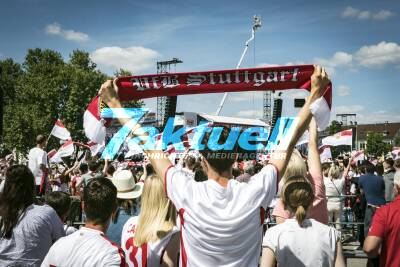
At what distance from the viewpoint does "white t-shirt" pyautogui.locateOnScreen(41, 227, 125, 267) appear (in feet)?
8.57

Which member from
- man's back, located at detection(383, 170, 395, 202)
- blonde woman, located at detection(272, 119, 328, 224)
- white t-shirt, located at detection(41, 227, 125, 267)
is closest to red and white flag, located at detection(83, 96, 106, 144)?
white t-shirt, located at detection(41, 227, 125, 267)

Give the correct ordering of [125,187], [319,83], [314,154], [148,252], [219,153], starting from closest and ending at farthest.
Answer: [219,153], [319,83], [148,252], [314,154], [125,187]

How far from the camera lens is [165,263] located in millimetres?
3352

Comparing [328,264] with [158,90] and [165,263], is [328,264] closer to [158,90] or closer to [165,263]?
[165,263]

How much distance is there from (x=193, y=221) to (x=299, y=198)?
107 centimetres

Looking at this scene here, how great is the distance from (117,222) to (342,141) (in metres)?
12.5

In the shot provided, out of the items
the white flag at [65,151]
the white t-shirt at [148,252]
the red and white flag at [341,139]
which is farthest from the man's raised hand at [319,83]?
the red and white flag at [341,139]

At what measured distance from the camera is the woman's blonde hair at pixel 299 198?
330 cm

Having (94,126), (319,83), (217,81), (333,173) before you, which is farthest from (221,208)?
(333,173)

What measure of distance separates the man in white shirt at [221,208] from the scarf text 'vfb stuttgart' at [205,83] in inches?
45.1

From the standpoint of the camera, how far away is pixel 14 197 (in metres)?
3.76

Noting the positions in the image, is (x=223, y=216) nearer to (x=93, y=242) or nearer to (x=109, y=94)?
(x=93, y=242)

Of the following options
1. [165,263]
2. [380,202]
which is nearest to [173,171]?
[165,263]

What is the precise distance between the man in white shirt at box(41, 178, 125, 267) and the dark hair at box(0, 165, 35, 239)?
4.00 ft
